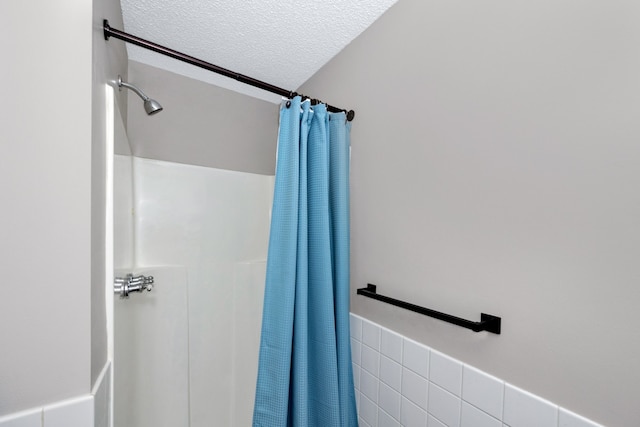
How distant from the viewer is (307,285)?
105cm

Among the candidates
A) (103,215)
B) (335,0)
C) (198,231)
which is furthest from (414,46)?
(198,231)

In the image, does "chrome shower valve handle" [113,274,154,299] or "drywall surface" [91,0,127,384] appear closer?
"drywall surface" [91,0,127,384]

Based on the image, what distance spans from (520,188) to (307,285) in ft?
2.49

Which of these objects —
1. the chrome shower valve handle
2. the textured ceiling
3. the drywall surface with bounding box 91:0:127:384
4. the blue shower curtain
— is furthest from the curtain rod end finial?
the chrome shower valve handle

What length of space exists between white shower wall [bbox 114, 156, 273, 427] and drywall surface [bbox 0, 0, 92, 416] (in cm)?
70

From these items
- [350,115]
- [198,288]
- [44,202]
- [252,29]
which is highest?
[252,29]

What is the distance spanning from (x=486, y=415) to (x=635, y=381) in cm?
35

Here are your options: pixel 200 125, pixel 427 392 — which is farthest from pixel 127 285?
pixel 427 392

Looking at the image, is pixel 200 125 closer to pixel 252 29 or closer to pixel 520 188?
pixel 252 29

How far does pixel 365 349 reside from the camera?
1.14m

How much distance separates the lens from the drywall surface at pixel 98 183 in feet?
2.16

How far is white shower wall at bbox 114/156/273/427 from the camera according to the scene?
1.40m

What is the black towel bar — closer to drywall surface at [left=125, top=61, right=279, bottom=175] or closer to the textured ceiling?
the textured ceiling

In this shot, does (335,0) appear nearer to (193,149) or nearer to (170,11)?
(170,11)
